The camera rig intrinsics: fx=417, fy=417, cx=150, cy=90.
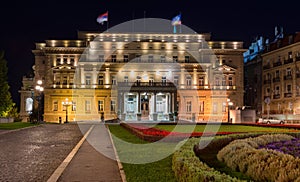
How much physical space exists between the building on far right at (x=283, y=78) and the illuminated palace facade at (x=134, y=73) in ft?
16.4

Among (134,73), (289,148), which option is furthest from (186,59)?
(289,148)

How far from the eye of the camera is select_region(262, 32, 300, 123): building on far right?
67625 millimetres

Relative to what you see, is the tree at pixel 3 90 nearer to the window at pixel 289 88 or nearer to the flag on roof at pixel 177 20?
the flag on roof at pixel 177 20

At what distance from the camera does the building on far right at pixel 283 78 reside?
67.6m

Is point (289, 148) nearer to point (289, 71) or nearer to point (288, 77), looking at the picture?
point (288, 77)

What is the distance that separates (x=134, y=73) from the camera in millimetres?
78625

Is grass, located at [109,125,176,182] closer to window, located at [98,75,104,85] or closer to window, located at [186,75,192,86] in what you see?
window, located at [98,75,104,85]

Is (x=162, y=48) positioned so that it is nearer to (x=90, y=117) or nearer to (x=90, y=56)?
(x=90, y=56)

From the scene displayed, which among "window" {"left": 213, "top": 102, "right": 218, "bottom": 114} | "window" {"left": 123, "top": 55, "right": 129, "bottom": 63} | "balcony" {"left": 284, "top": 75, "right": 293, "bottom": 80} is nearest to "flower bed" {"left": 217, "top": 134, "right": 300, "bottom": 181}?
"balcony" {"left": 284, "top": 75, "right": 293, "bottom": 80}

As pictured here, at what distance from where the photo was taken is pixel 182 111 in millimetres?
76750

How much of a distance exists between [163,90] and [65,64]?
1980cm

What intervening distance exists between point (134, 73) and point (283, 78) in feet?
87.9

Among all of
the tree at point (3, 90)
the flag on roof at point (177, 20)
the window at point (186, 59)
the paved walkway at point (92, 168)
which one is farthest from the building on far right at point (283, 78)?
the paved walkway at point (92, 168)

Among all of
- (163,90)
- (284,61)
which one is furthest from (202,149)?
(284,61)
